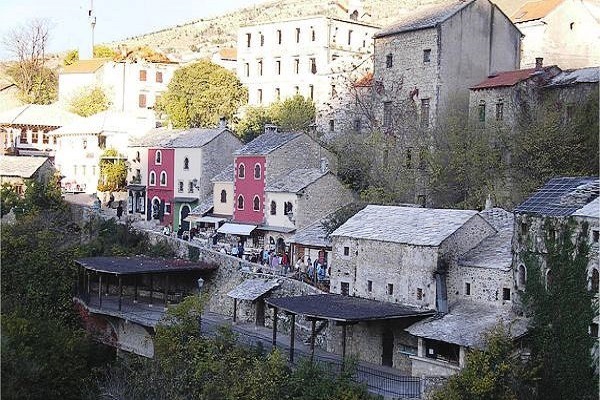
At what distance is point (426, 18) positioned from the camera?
175 ft

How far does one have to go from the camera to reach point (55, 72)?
9338 centimetres

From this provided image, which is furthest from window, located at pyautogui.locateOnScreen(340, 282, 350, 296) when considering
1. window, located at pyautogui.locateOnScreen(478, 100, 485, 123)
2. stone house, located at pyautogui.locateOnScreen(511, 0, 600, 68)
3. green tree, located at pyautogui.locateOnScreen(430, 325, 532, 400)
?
stone house, located at pyautogui.locateOnScreen(511, 0, 600, 68)

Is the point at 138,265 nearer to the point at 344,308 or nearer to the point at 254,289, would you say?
the point at 254,289

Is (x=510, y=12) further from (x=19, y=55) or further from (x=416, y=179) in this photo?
(x=19, y=55)

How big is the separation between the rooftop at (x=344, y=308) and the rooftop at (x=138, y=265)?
9.83m

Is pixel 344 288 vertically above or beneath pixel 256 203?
beneath

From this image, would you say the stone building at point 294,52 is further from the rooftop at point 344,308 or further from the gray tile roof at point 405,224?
the rooftop at point 344,308

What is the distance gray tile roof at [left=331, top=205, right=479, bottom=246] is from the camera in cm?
3744

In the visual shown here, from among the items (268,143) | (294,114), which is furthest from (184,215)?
(294,114)

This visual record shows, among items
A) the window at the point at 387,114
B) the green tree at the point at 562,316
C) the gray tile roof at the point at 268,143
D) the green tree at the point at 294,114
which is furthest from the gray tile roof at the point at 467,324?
the green tree at the point at 294,114

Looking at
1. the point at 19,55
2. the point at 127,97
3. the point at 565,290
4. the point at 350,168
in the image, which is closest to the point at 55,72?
the point at 19,55

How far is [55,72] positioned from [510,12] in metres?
44.9

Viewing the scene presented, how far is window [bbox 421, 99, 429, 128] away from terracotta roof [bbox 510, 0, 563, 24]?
47.5 ft

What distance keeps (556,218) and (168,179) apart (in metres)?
35.8
